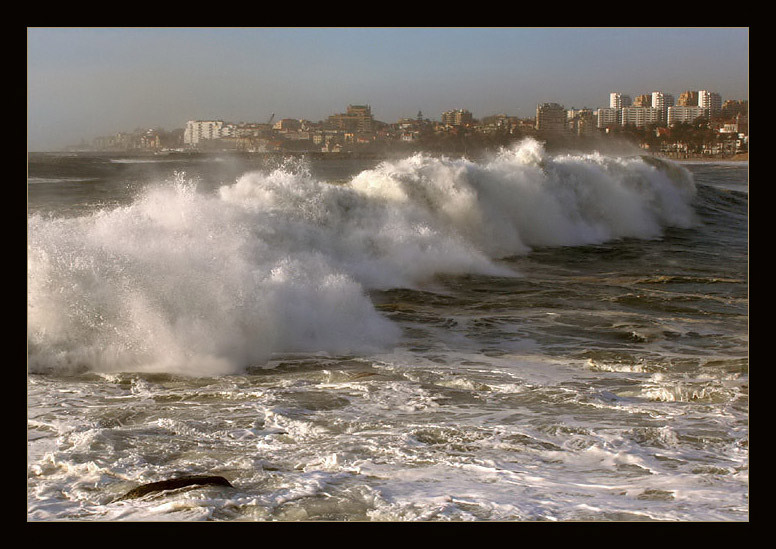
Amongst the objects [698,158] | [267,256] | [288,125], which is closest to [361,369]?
[267,256]

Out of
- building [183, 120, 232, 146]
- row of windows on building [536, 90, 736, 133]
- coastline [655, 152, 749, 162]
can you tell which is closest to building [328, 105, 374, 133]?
building [183, 120, 232, 146]

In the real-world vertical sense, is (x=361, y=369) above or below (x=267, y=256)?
below

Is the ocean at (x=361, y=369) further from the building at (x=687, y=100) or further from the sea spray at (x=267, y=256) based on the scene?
the building at (x=687, y=100)

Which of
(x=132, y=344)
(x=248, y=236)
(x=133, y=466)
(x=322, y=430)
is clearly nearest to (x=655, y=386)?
(x=322, y=430)

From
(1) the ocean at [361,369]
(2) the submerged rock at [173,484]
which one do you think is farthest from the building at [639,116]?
(2) the submerged rock at [173,484]

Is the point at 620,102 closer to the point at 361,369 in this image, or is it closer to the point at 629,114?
the point at 629,114

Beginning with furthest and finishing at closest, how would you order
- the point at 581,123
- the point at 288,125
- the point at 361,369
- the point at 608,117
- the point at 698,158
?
the point at 698,158 → the point at 581,123 → the point at 608,117 → the point at 288,125 → the point at 361,369
